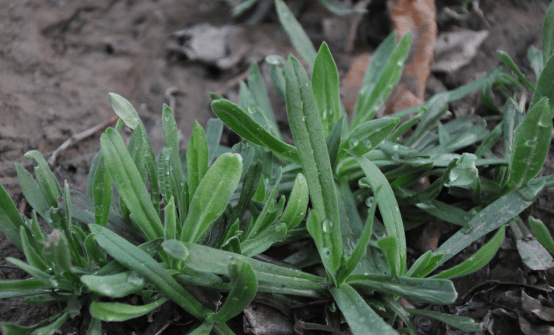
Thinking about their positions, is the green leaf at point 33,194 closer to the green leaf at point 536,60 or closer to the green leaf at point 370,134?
the green leaf at point 370,134

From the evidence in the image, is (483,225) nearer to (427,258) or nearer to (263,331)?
(427,258)

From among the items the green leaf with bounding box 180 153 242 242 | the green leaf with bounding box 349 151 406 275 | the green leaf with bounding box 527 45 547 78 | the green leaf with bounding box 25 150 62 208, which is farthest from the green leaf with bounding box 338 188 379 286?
the green leaf with bounding box 527 45 547 78

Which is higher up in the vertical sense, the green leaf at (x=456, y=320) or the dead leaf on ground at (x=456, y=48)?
the dead leaf on ground at (x=456, y=48)

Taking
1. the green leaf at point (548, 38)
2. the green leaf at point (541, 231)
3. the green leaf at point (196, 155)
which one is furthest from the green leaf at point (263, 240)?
the green leaf at point (548, 38)

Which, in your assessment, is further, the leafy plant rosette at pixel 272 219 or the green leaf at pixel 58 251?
the leafy plant rosette at pixel 272 219

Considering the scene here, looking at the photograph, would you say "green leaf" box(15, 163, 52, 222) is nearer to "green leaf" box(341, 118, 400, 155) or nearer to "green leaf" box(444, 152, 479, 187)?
"green leaf" box(341, 118, 400, 155)

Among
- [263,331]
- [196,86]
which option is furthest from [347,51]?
[263,331]

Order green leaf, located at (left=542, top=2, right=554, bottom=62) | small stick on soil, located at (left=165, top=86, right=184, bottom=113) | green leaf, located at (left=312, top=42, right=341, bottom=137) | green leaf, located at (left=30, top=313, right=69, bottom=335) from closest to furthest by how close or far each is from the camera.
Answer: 1. green leaf, located at (left=30, top=313, right=69, bottom=335)
2. green leaf, located at (left=312, top=42, right=341, bottom=137)
3. green leaf, located at (left=542, top=2, right=554, bottom=62)
4. small stick on soil, located at (left=165, top=86, right=184, bottom=113)

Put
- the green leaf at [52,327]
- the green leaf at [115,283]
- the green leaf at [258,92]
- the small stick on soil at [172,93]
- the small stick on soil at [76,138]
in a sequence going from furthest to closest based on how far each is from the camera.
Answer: the small stick on soil at [172,93] → the green leaf at [258,92] → the small stick on soil at [76,138] → the green leaf at [52,327] → the green leaf at [115,283]
